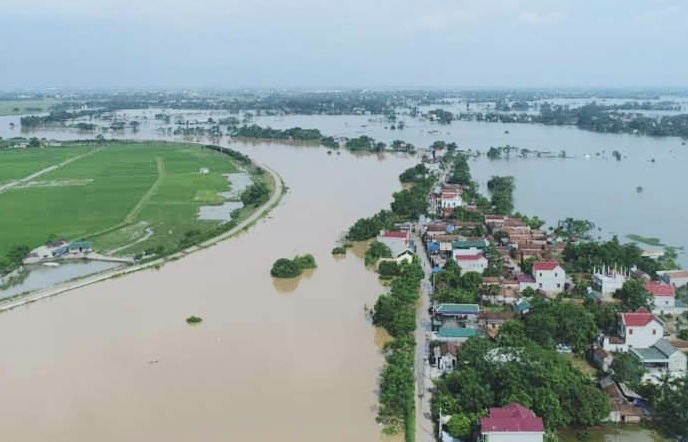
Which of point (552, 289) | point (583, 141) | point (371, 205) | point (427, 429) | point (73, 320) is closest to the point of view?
point (427, 429)

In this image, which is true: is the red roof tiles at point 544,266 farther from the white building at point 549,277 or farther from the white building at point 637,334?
the white building at point 637,334

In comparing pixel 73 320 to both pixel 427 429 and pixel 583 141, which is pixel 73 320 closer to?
pixel 427 429

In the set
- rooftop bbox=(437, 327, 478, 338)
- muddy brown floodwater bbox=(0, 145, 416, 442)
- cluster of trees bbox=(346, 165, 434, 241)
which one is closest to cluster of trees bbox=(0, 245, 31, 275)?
muddy brown floodwater bbox=(0, 145, 416, 442)

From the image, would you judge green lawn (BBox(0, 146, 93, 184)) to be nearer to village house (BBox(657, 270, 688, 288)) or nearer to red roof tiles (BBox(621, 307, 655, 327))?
village house (BBox(657, 270, 688, 288))

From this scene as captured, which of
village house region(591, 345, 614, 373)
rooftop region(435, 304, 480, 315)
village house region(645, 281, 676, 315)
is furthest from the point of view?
village house region(645, 281, 676, 315)

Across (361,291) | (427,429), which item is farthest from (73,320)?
(427,429)

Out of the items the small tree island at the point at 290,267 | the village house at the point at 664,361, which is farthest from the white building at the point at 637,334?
the small tree island at the point at 290,267

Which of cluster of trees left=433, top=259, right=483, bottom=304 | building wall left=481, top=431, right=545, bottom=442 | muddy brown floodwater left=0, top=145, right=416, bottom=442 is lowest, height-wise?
muddy brown floodwater left=0, top=145, right=416, bottom=442
